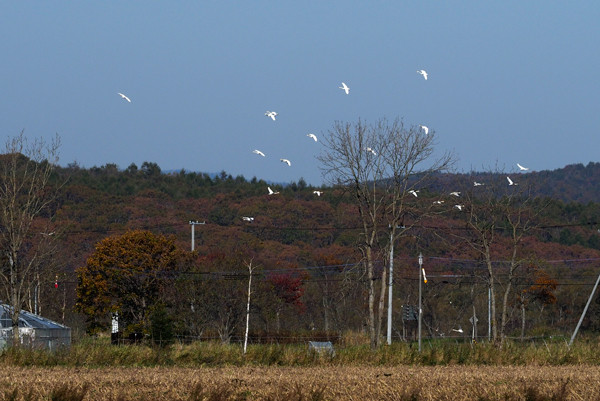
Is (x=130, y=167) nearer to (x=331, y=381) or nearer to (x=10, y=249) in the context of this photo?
(x=10, y=249)

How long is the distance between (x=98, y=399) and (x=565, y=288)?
224ft

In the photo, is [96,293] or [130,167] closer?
[96,293]

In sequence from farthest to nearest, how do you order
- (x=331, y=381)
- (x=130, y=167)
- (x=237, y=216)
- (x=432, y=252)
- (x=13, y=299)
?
(x=130, y=167)
(x=237, y=216)
(x=432, y=252)
(x=13, y=299)
(x=331, y=381)

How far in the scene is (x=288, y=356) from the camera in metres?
23.1

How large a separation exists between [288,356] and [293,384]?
7.09 meters

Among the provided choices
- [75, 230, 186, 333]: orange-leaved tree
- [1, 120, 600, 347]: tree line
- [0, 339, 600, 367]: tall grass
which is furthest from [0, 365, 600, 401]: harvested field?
[75, 230, 186, 333]: orange-leaved tree

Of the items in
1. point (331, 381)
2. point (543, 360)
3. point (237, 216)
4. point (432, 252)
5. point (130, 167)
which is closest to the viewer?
point (331, 381)

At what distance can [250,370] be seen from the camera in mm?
20531

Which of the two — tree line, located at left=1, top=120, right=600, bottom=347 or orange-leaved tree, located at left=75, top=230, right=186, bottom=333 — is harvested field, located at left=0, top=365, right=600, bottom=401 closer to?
tree line, located at left=1, top=120, right=600, bottom=347

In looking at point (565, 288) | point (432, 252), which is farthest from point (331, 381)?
point (432, 252)

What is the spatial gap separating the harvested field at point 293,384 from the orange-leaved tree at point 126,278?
3690cm

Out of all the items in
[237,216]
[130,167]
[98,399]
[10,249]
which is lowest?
[98,399]

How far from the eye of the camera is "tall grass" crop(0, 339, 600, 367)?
2226cm

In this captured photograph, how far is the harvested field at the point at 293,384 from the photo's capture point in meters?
14.6
